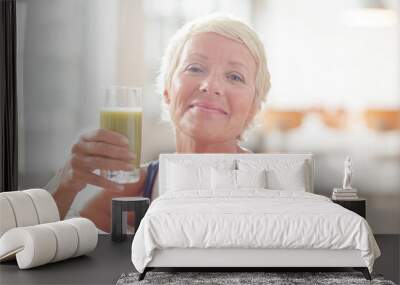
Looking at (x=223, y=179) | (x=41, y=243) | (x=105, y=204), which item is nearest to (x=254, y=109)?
(x=223, y=179)

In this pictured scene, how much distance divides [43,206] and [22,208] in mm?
246

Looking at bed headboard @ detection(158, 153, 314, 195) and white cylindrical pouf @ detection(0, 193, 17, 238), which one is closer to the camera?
white cylindrical pouf @ detection(0, 193, 17, 238)

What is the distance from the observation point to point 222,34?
6855mm

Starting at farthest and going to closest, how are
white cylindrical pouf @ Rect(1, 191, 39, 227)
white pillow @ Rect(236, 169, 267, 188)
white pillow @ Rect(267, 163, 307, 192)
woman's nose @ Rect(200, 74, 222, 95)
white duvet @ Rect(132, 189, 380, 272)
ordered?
woman's nose @ Rect(200, 74, 222, 95) → white pillow @ Rect(267, 163, 307, 192) → white pillow @ Rect(236, 169, 267, 188) → white cylindrical pouf @ Rect(1, 191, 39, 227) → white duvet @ Rect(132, 189, 380, 272)

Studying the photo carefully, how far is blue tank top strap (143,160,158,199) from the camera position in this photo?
6977 millimetres

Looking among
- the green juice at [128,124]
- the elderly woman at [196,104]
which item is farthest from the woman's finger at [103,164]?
the green juice at [128,124]

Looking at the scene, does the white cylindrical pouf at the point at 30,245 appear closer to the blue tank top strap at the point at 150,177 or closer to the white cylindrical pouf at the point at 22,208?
the white cylindrical pouf at the point at 22,208

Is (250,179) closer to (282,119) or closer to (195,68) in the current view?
(282,119)

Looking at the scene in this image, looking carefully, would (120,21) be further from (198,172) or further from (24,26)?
(198,172)

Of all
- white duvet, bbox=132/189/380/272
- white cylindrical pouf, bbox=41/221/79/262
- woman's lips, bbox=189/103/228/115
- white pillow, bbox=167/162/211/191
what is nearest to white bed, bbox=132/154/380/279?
Answer: white duvet, bbox=132/189/380/272

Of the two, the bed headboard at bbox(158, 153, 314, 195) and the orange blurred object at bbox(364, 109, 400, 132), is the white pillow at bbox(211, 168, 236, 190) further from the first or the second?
the orange blurred object at bbox(364, 109, 400, 132)

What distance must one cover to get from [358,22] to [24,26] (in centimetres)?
345

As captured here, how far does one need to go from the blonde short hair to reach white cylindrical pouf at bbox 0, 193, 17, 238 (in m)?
2.14

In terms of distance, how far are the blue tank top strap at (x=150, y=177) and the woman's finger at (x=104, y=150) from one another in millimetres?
211
